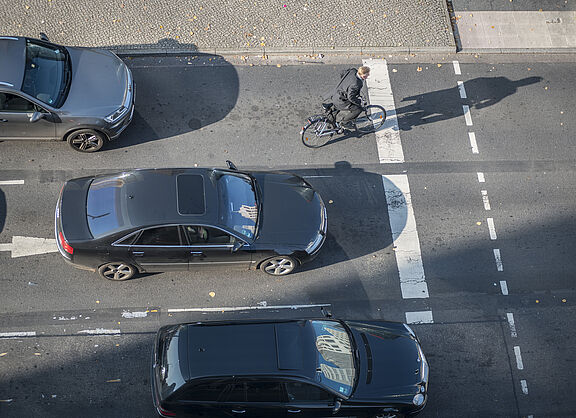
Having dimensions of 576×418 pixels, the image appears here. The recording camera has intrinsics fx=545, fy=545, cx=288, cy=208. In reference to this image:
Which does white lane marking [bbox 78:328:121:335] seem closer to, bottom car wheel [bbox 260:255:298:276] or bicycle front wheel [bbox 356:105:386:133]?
bottom car wheel [bbox 260:255:298:276]

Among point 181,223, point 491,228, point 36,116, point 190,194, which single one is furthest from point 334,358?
point 36,116

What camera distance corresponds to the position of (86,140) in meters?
11.6

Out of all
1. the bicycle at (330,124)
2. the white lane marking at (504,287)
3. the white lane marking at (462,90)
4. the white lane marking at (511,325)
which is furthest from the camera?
the white lane marking at (462,90)

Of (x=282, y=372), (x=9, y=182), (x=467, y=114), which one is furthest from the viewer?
(x=467, y=114)

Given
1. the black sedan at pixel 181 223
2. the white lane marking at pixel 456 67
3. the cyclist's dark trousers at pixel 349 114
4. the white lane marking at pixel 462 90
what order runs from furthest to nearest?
the white lane marking at pixel 456 67 → the white lane marking at pixel 462 90 → the cyclist's dark trousers at pixel 349 114 → the black sedan at pixel 181 223

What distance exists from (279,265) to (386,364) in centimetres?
272

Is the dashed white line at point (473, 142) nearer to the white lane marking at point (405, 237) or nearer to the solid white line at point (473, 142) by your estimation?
the solid white line at point (473, 142)

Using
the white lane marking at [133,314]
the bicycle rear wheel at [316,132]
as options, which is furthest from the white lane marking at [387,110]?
the white lane marking at [133,314]

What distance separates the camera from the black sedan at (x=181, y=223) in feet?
31.4

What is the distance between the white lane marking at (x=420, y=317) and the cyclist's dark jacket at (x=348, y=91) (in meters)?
4.59

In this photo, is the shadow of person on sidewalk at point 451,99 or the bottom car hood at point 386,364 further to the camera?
the shadow of person on sidewalk at point 451,99

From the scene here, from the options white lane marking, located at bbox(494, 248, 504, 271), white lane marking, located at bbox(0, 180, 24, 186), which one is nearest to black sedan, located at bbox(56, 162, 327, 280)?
white lane marking, located at bbox(0, 180, 24, 186)

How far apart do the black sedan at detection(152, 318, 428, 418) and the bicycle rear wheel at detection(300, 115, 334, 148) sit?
15.3 ft

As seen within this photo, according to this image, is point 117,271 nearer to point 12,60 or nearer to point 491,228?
point 12,60
